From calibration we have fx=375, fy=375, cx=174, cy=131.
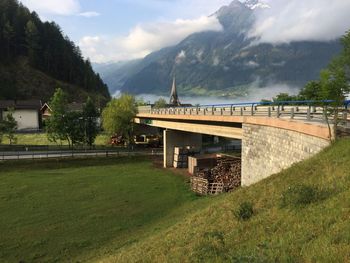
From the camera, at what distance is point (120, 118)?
6988cm

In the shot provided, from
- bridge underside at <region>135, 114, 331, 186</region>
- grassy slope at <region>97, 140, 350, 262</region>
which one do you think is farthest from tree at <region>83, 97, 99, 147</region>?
grassy slope at <region>97, 140, 350, 262</region>

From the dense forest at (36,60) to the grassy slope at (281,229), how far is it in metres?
131

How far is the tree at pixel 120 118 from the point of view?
69.3m

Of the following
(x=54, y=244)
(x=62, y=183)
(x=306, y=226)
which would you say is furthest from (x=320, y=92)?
(x=62, y=183)

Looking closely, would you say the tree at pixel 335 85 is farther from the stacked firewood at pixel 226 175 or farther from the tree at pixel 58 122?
the tree at pixel 58 122

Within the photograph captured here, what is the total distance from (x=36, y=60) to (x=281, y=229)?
154m

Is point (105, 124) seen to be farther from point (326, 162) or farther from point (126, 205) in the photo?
point (326, 162)

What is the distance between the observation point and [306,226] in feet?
31.8

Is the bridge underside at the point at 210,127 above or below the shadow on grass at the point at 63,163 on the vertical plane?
above

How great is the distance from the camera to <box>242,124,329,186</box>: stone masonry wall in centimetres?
1979

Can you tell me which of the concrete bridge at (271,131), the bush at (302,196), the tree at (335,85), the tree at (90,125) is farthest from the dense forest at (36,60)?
the bush at (302,196)

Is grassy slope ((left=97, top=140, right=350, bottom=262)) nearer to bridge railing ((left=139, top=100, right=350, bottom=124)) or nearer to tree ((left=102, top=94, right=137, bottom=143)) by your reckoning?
bridge railing ((left=139, top=100, right=350, bottom=124))

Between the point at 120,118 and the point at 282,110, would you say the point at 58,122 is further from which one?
the point at 282,110

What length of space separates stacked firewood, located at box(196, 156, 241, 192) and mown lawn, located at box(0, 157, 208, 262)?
2.57 m
